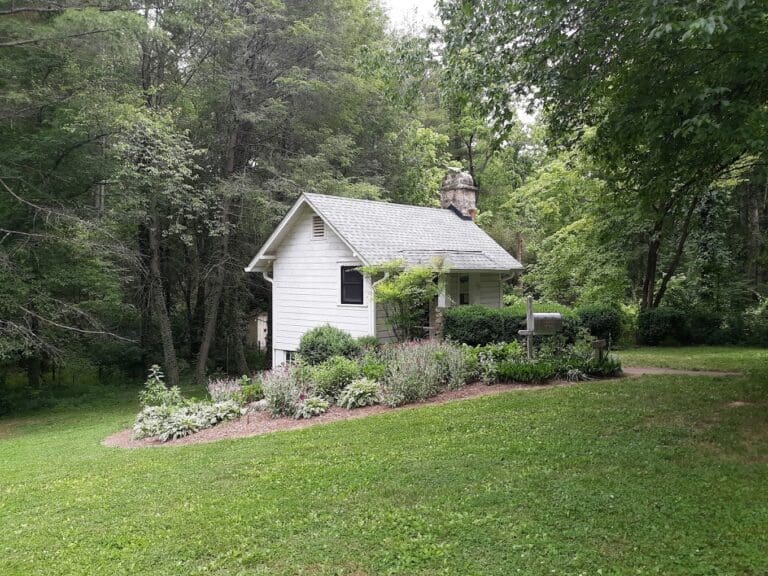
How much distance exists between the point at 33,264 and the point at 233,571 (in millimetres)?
12973

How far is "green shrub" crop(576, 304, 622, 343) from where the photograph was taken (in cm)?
1486

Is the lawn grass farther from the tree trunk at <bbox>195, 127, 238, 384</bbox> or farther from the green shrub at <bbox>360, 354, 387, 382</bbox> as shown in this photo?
the tree trunk at <bbox>195, 127, 238, 384</bbox>

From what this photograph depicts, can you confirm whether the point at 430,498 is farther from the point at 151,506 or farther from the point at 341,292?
the point at 341,292

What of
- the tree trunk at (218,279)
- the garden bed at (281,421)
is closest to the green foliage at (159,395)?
the garden bed at (281,421)

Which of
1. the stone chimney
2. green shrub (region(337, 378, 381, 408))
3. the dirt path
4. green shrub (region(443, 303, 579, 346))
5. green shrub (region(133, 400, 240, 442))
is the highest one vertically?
the stone chimney

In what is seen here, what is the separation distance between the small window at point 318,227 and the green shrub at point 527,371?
7332 millimetres

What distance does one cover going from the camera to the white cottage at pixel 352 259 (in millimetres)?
14648

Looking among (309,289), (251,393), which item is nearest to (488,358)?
(251,393)

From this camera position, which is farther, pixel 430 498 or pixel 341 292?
pixel 341 292

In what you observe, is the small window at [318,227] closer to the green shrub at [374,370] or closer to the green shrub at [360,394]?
the green shrub at [374,370]

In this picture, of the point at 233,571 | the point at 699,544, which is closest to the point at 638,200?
the point at 699,544

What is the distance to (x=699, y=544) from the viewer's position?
3900 mm

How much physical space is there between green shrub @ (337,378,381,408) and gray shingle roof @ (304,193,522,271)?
462 cm

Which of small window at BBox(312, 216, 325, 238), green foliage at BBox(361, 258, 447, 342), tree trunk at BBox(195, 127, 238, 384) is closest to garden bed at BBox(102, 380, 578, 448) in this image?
green foliage at BBox(361, 258, 447, 342)
